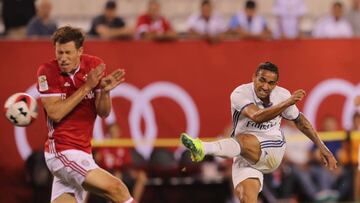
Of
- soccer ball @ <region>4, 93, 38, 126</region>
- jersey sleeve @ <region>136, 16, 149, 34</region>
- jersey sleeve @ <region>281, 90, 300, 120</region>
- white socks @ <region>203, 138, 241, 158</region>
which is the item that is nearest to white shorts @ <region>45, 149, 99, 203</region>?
soccer ball @ <region>4, 93, 38, 126</region>

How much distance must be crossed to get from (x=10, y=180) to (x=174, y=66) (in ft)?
10.9

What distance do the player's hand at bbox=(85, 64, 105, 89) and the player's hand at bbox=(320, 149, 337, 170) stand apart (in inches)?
99.8

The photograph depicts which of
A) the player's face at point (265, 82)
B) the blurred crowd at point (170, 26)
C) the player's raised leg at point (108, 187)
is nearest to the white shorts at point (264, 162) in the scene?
the player's face at point (265, 82)

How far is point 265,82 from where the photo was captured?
10.9m

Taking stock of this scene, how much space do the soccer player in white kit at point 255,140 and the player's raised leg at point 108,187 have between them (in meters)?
1.31

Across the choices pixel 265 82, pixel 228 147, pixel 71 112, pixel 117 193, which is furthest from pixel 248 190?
pixel 71 112

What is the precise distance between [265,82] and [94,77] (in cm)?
182

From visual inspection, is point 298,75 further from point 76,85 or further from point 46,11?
point 76,85

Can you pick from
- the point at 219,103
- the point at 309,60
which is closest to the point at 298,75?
the point at 309,60

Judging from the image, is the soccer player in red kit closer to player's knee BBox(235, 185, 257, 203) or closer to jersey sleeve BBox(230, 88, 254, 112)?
jersey sleeve BBox(230, 88, 254, 112)

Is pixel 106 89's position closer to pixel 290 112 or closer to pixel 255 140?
pixel 255 140

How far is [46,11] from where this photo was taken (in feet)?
56.9

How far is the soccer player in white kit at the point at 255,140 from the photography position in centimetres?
1098

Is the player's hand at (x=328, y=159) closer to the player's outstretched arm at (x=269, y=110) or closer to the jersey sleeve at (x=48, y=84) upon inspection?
the player's outstretched arm at (x=269, y=110)
